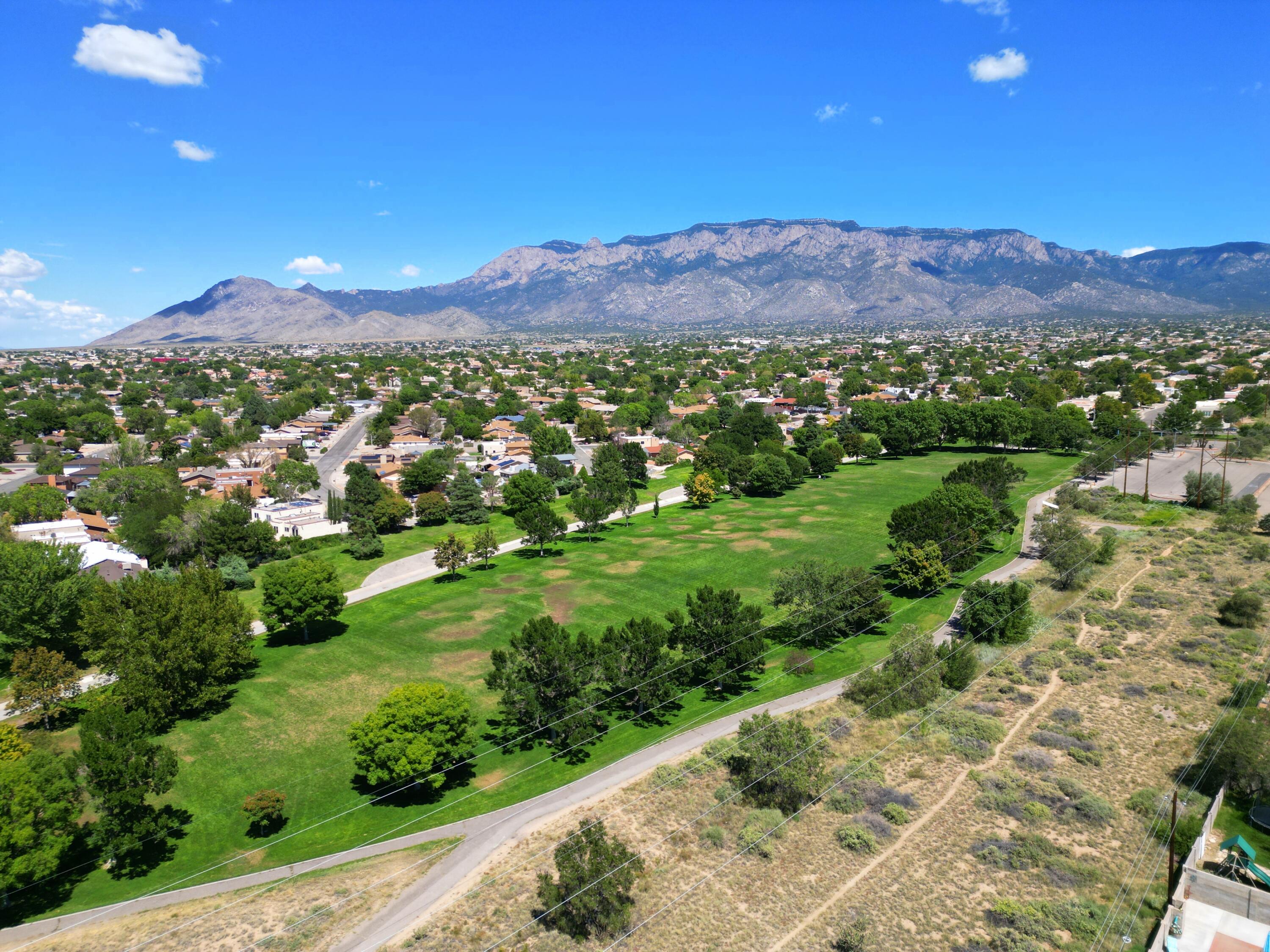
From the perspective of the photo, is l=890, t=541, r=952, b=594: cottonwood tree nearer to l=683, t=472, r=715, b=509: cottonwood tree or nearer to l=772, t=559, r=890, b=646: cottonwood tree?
l=772, t=559, r=890, b=646: cottonwood tree

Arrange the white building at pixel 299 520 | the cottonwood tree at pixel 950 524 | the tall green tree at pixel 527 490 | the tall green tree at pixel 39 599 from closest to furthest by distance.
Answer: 1. the tall green tree at pixel 39 599
2. the cottonwood tree at pixel 950 524
3. the white building at pixel 299 520
4. the tall green tree at pixel 527 490

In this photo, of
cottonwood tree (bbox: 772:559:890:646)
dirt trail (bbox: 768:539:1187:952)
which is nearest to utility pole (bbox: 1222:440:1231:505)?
dirt trail (bbox: 768:539:1187:952)

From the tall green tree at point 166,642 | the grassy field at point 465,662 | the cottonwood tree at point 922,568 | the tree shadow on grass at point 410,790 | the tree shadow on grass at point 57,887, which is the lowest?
the tree shadow on grass at point 410,790

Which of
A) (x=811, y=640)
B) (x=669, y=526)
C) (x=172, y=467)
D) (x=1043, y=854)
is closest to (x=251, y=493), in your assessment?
(x=172, y=467)

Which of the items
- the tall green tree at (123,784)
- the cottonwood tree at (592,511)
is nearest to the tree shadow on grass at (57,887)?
the tall green tree at (123,784)

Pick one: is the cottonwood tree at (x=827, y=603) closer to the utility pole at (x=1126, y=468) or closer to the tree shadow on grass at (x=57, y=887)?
the tree shadow on grass at (x=57, y=887)

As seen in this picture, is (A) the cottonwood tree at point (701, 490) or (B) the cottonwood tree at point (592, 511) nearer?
(B) the cottonwood tree at point (592, 511)

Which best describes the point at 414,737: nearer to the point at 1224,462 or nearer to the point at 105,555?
the point at 105,555
